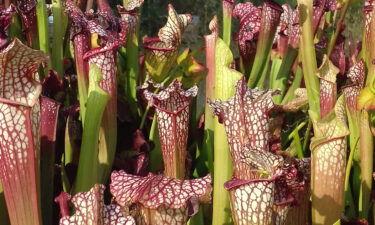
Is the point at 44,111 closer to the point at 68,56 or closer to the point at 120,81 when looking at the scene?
the point at 120,81

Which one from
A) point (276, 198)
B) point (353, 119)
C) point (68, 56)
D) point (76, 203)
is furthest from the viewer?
point (68, 56)

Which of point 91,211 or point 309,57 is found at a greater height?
point 309,57

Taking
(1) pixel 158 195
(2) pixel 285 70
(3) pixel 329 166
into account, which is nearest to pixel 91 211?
(1) pixel 158 195

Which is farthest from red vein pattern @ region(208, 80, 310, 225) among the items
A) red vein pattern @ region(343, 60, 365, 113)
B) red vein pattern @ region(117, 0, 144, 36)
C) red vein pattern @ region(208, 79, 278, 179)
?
red vein pattern @ region(117, 0, 144, 36)

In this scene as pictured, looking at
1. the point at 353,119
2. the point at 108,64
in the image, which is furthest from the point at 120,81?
the point at 353,119

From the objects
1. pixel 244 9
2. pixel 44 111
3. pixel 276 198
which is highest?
pixel 244 9

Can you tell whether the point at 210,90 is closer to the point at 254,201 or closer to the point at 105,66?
the point at 105,66

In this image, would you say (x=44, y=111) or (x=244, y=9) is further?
(x=244, y=9)

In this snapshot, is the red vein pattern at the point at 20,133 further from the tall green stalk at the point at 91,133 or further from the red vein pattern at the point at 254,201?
the red vein pattern at the point at 254,201

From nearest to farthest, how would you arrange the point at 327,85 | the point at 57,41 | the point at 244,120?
the point at 244,120 < the point at 327,85 < the point at 57,41
